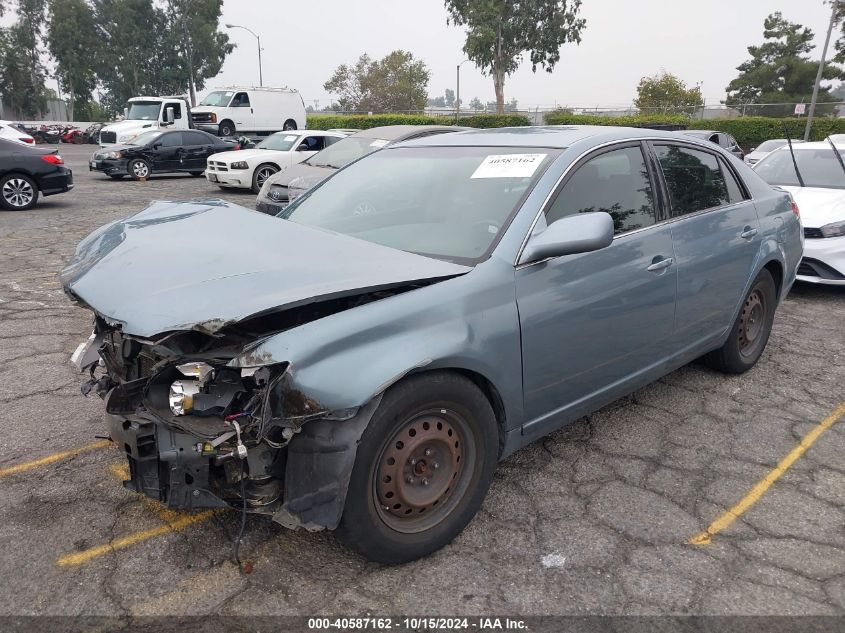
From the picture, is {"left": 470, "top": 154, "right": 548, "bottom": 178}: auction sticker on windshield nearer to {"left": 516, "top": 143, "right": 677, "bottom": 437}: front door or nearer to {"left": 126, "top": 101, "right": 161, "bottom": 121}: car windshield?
{"left": 516, "top": 143, "right": 677, "bottom": 437}: front door

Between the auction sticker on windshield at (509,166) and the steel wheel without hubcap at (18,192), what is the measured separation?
36.7 ft

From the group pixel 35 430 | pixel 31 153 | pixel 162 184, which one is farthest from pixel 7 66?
pixel 35 430

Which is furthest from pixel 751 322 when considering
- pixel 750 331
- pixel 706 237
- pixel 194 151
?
pixel 194 151

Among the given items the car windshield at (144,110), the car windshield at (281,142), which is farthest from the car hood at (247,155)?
the car windshield at (144,110)

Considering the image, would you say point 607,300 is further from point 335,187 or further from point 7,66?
point 7,66

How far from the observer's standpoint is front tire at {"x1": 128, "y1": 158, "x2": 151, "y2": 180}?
16984 mm

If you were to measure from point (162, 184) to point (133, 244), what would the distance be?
1528 cm

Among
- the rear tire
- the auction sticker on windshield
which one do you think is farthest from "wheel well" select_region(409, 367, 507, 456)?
the rear tire

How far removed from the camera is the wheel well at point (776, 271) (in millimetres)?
4438

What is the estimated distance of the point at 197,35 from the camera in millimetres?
66312

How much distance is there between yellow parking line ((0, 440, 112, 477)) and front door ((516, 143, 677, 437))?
2.26 m

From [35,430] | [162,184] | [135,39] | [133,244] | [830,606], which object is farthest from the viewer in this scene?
[135,39]

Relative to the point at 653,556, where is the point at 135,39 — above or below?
above

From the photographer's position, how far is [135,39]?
2542 inches
